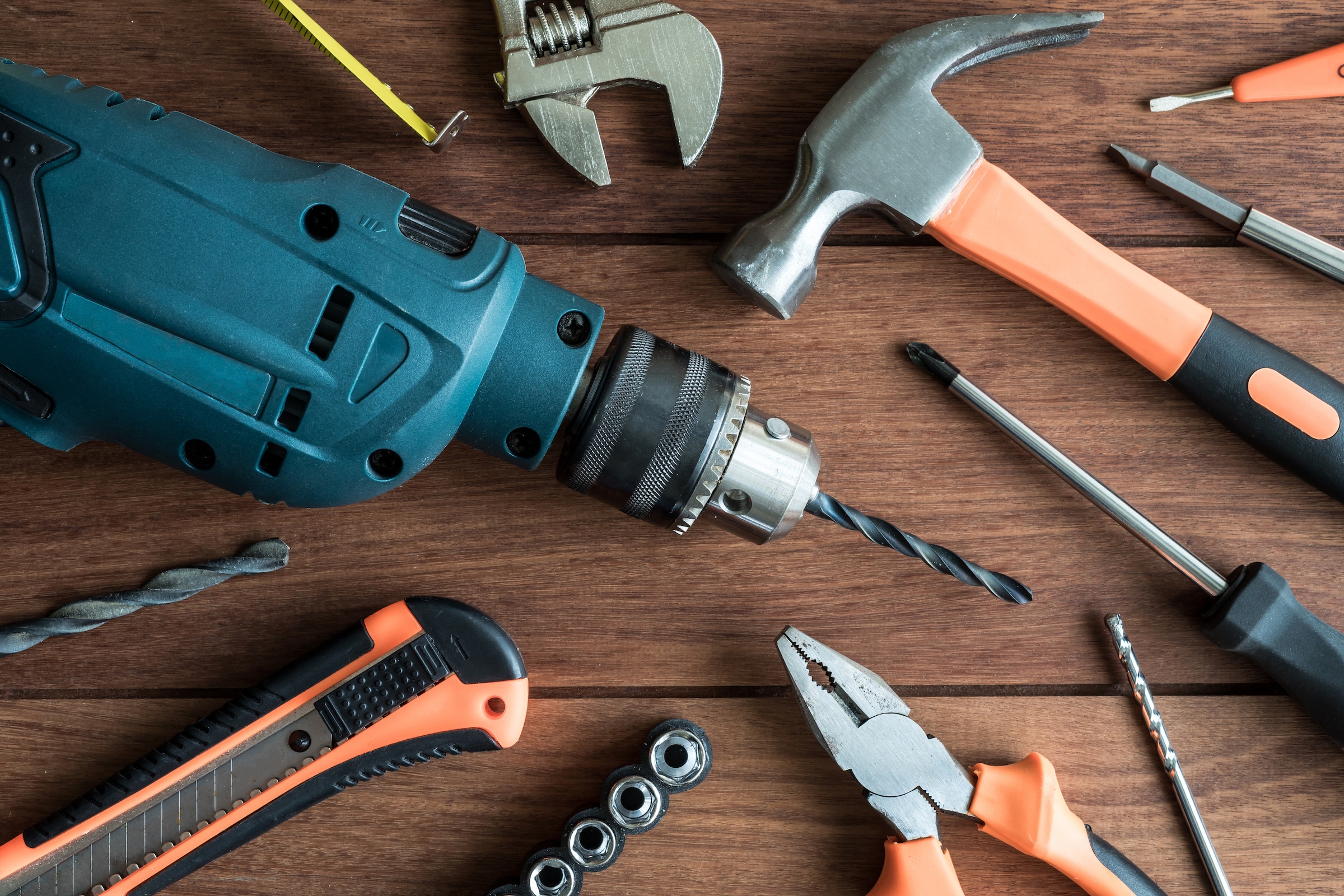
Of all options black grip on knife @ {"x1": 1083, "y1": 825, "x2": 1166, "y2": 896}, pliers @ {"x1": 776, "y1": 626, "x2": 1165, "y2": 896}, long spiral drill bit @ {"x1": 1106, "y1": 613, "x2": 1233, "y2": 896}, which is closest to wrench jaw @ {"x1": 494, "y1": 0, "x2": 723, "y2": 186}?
pliers @ {"x1": 776, "y1": 626, "x2": 1165, "y2": 896}

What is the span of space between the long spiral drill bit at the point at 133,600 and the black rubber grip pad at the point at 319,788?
0.65ft

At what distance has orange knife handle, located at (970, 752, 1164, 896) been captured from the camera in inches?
31.4

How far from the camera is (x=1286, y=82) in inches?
33.2

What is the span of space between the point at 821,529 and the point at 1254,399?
39 cm

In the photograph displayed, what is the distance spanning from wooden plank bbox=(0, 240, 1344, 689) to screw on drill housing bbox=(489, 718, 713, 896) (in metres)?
0.07

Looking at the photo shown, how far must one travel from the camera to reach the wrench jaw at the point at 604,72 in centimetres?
80

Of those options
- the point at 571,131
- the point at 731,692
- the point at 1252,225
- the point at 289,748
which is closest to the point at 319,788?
the point at 289,748

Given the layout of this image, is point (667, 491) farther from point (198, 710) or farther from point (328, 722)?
point (198, 710)

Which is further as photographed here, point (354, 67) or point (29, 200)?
point (354, 67)

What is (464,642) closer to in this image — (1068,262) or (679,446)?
(679,446)

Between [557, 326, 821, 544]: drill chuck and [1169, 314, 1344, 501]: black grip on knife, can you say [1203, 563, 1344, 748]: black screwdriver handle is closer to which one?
[1169, 314, 1344, 501]: black grip on knife

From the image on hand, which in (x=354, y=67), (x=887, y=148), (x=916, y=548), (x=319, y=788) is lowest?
(x=319, y=788)

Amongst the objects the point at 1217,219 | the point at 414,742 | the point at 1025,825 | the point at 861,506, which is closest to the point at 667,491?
the point at 861,506

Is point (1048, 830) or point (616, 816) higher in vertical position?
point (1048, 830)
